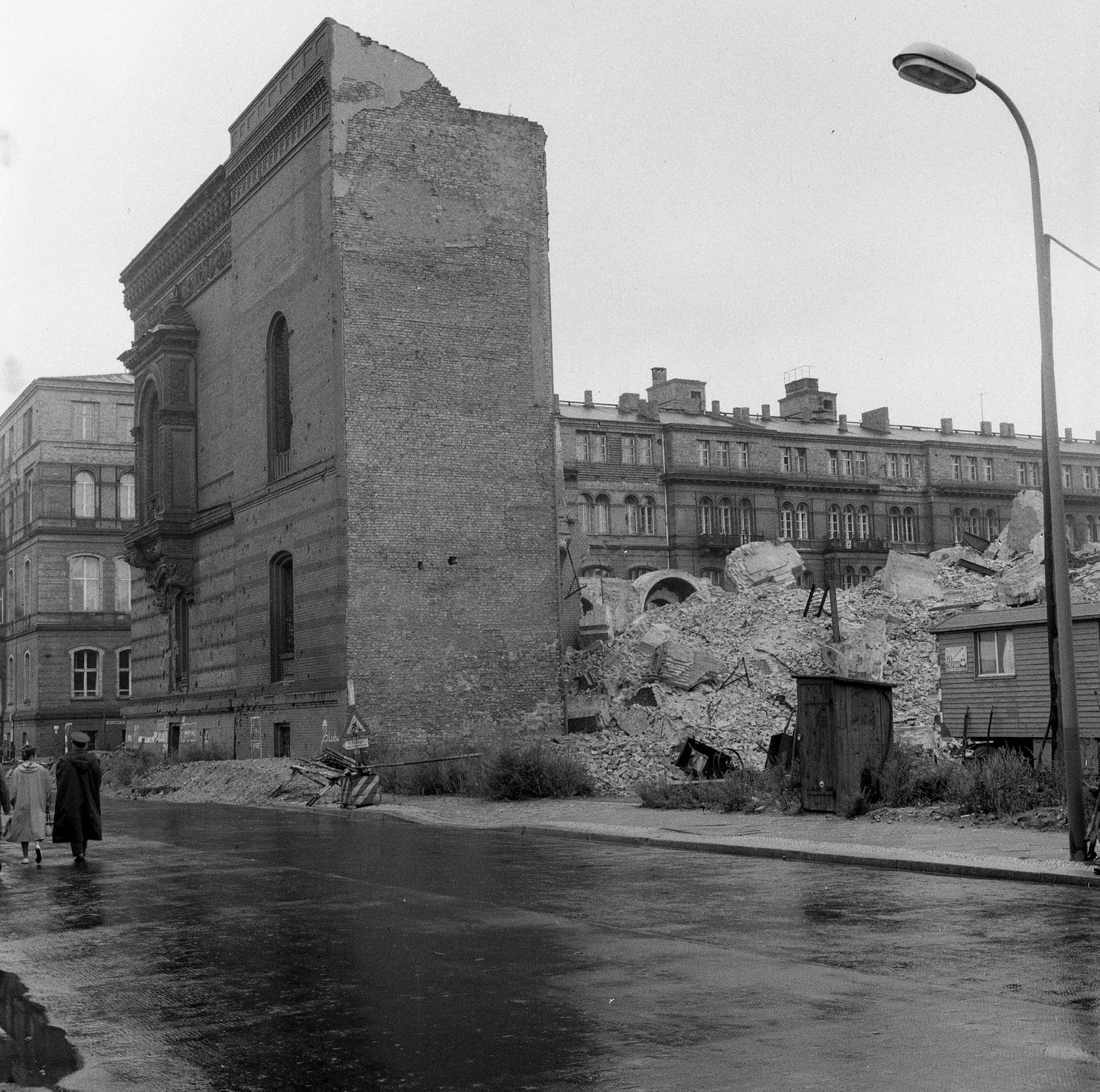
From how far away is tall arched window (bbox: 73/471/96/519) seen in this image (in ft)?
222

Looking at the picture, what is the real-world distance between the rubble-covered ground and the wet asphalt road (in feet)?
46.8

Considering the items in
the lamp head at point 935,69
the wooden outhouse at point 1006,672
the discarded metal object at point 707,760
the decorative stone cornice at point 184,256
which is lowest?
the discarded metal object at point 707,760

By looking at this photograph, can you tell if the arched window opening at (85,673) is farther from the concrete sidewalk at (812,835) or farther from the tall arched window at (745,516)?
the concrete sidewalk at (812,835)

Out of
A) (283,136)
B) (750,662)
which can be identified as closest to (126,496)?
(283,136)

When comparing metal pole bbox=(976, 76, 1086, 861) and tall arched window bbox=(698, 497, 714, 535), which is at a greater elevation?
tall arched window bbox=(698, 497, 714, 535)

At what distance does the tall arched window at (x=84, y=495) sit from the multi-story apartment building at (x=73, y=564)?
0.05 m

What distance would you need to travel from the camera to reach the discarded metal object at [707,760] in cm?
2678

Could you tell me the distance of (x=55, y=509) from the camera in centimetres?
6712

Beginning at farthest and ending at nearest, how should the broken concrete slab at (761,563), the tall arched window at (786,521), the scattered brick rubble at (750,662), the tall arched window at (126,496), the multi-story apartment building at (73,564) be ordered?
the tall arched window at (786,521), the tall arched window at (126,496), the multi-story apartment building at (73,564), the broken concrete slab at (761,563), the scattered brick rubble at (750,662)

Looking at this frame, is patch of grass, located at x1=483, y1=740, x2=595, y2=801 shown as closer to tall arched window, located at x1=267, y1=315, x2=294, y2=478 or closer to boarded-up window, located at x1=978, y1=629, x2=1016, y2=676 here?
boarded-up window, located at x1=978, y1=629, x2=1016, y2=676

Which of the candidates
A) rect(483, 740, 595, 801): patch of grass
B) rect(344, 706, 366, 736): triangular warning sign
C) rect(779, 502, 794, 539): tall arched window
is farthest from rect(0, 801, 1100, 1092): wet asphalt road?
rect(779, 502, 794, 539): tall arched window

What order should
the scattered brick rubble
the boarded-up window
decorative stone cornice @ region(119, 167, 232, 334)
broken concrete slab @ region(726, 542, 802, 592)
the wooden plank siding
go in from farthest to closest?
broken concrete slab @ region(726, 542, 802, 592)
decorative stone cornice @ region(119, 167, 232, 334)
the scattered brick rubble
the boarded-up window
the wooden plank siding

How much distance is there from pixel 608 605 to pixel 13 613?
35.3m

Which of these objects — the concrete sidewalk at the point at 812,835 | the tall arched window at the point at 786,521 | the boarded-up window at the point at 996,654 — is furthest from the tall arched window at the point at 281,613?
Answer: the tall arched window at the point at 786,521
